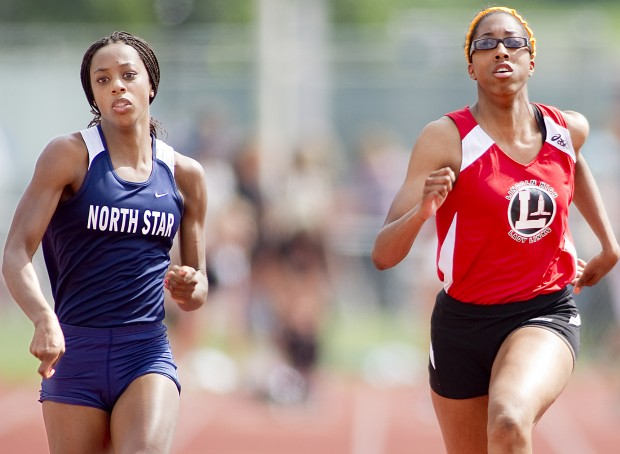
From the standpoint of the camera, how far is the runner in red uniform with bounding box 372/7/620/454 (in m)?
5.04

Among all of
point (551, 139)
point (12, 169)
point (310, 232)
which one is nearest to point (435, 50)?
point (310, 232)

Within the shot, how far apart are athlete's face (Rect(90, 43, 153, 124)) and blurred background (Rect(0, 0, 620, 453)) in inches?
273

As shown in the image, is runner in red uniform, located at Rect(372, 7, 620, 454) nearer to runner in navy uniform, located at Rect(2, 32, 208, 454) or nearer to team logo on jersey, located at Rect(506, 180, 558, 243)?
team logo on jersey, located at Rect(506, 180, 558, 243)

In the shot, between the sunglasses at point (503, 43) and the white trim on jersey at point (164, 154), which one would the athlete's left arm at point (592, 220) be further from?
the white trim on jersey at point (164, 154)

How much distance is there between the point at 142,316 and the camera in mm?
4977

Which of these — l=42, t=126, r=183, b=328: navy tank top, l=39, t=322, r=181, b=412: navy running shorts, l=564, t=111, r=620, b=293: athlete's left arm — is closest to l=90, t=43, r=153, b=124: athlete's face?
l=42, t=126, r=183, b=328: navy tank top

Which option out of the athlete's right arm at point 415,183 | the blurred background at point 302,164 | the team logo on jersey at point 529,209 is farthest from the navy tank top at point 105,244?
the blurred background at point 302,164

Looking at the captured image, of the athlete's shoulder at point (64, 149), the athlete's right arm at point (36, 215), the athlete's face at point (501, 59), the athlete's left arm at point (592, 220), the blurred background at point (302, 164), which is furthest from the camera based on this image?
the blurred background at point (302, 164)

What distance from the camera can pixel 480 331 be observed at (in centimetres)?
514

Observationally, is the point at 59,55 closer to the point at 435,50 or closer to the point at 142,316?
the point at 435,50

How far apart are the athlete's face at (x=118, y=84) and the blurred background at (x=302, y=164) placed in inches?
273

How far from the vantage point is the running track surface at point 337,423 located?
10891 millimetres

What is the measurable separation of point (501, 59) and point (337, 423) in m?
7.21

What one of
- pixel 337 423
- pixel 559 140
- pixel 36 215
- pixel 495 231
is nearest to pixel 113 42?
pixel 36 215
